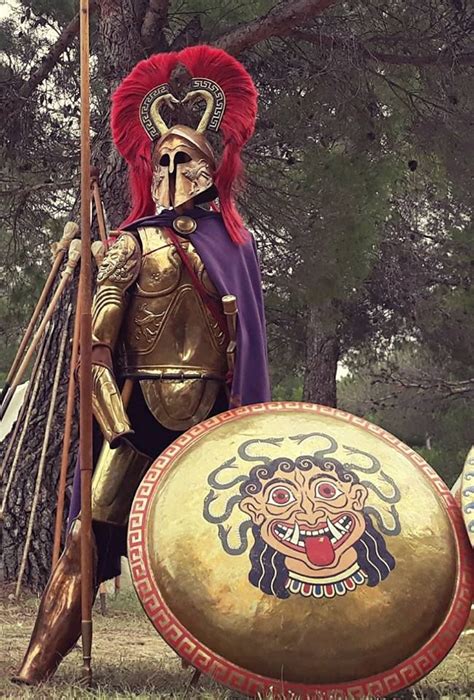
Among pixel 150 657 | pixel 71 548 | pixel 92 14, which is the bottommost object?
pixel 150 657

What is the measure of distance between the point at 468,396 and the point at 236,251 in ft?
26.7

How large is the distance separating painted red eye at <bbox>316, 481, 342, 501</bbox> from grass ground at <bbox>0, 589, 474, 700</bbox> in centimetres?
60

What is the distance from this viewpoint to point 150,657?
414cm

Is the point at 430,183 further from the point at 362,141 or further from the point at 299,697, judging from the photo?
the point at 299,697

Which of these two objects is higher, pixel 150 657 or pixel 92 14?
pixel 92 14

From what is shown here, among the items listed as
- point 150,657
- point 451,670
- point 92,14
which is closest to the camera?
point 451,670

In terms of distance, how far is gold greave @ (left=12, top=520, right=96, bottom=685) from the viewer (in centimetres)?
306

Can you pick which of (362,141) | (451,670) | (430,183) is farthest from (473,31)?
(451,670)

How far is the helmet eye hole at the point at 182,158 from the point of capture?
11.3ft

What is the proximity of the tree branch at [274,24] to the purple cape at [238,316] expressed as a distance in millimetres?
2677

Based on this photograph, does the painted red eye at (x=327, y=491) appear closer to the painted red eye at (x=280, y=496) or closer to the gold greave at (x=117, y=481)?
the painted red eye at (x=280, y=496)

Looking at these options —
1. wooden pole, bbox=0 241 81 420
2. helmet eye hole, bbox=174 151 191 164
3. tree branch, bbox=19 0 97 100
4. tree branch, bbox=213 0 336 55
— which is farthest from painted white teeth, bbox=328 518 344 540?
tree branch, bbox=19 0 97 100

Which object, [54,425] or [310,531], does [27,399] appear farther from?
[310,531]

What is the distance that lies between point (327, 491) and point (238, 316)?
2.57 ft
